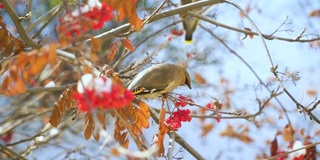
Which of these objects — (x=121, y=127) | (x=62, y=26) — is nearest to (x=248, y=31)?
(x=121, y=127)

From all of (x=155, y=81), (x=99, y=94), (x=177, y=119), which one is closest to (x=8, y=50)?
(x=155, y=81)

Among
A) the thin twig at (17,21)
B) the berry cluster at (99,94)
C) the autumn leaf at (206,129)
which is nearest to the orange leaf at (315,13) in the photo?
the autumn leaf at (206,129)

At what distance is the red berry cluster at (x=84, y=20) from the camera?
1536 mm

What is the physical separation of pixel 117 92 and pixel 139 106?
0.89 metres

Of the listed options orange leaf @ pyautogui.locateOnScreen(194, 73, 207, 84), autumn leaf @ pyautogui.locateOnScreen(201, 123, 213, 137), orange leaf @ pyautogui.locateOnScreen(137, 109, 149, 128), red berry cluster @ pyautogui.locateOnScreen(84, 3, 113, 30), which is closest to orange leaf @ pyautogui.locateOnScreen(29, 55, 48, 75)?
red berry cluster @ pyautogui.locateOnScreen(84, 3, 113, 30)

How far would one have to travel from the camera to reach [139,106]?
2.35 meters

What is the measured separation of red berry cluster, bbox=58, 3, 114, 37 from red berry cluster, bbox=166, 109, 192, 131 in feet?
2.85

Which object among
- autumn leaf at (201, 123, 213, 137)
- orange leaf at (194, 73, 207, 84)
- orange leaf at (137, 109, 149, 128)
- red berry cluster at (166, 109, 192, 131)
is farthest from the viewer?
autumn leaf at (201, 123, 213, 137)

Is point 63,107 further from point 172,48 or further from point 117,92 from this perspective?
point 172,48

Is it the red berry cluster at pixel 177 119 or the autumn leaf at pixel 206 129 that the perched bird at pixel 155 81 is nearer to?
the red berry cluster at pixel 177 119

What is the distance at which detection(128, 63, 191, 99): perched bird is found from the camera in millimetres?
2354

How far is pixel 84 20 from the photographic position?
1.54 metres

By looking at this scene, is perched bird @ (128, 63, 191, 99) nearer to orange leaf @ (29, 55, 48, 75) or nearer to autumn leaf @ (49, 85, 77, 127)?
autumn leaf @ (49, 85, 77, 127)

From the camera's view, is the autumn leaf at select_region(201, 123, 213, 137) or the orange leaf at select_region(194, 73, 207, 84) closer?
the orange leaf at select_region(194, 73, 207, 84)
